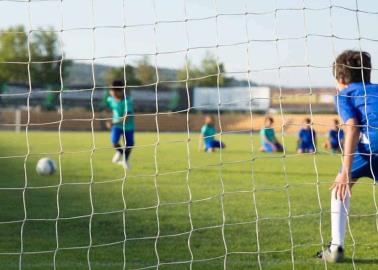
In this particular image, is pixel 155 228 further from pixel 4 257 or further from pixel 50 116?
pixel 50 116

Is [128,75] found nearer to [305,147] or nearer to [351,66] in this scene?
[351,66]

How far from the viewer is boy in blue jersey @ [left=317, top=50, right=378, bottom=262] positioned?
5.08 m

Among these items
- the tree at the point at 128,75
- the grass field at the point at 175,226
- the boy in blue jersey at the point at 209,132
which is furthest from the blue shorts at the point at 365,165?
the boy in blue jersey at the point at 209,132

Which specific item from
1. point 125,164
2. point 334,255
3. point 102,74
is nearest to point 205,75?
point 125,164

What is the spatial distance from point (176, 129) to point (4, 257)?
41.3m

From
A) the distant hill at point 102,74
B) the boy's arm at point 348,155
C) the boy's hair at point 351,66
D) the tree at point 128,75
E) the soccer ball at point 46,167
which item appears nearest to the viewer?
the boy's arm at point 348,155

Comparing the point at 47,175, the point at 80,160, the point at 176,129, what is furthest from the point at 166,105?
the point at 47,175

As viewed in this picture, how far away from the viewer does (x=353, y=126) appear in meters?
5.04

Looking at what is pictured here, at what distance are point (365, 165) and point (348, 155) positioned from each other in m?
0.40

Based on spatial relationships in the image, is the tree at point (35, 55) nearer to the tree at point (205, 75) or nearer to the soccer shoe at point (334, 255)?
the tree at point (205, 75)

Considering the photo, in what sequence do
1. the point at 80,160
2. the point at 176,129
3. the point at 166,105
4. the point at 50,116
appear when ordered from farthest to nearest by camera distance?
the point at 166,105 < the point at 176,129 < the point at 50,116 < the point at 80,160

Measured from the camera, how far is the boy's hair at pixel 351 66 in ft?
17.4

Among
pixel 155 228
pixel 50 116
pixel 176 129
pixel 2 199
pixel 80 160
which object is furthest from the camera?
pixel 176 129

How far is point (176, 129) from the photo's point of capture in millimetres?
46594
